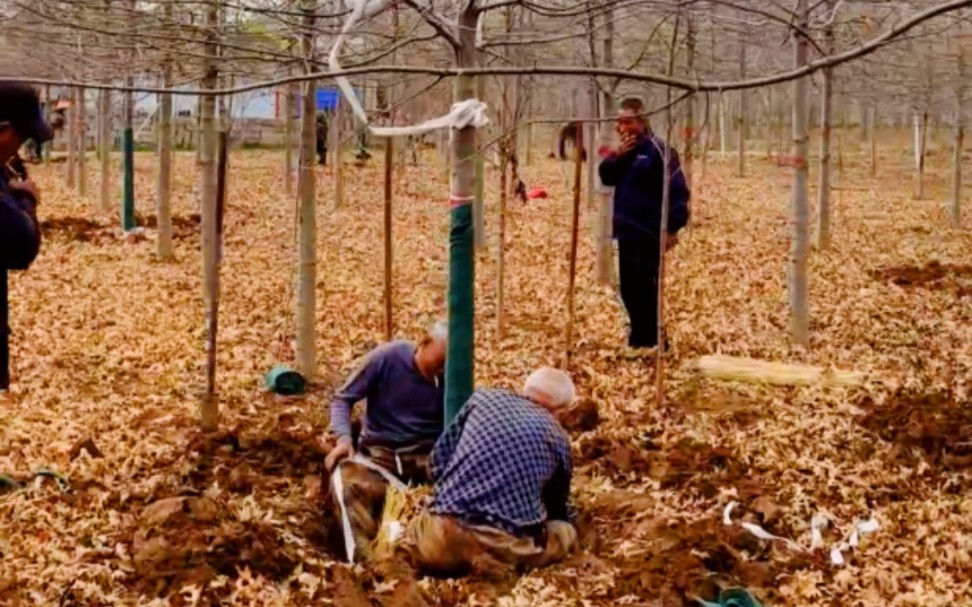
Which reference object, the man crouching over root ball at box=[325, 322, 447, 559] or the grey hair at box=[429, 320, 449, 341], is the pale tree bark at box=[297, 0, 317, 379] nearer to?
the man crouching over root ball at box=[325, 322, 447, 559]

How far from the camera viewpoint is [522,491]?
438 cm

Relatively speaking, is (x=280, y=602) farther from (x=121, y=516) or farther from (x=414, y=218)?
(x=414, y=218)

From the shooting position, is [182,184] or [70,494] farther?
[182,184]

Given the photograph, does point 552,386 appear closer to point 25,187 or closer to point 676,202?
point 25,187

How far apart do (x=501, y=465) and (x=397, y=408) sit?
101cm

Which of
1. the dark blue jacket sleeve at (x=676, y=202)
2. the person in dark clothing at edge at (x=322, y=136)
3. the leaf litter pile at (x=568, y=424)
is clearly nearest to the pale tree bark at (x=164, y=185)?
the leaf litter pile at (x=568, y=424)

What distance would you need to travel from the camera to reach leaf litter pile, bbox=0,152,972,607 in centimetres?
430

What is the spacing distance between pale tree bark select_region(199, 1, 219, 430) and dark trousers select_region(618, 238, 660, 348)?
2722 mm

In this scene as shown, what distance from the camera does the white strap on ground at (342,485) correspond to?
477cm

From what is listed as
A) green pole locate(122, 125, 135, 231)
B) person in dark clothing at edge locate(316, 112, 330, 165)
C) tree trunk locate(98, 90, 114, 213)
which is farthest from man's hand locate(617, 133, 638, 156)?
person in dark clothing at edge locate(316, 112, 330, 165)

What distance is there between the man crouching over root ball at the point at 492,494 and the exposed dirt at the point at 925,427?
2.26 metres

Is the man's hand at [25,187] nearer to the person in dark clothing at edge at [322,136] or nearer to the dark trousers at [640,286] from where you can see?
the dark trousers at [640,286]

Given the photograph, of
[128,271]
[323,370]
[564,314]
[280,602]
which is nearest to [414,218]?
[128,271]

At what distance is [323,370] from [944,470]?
389 cm
